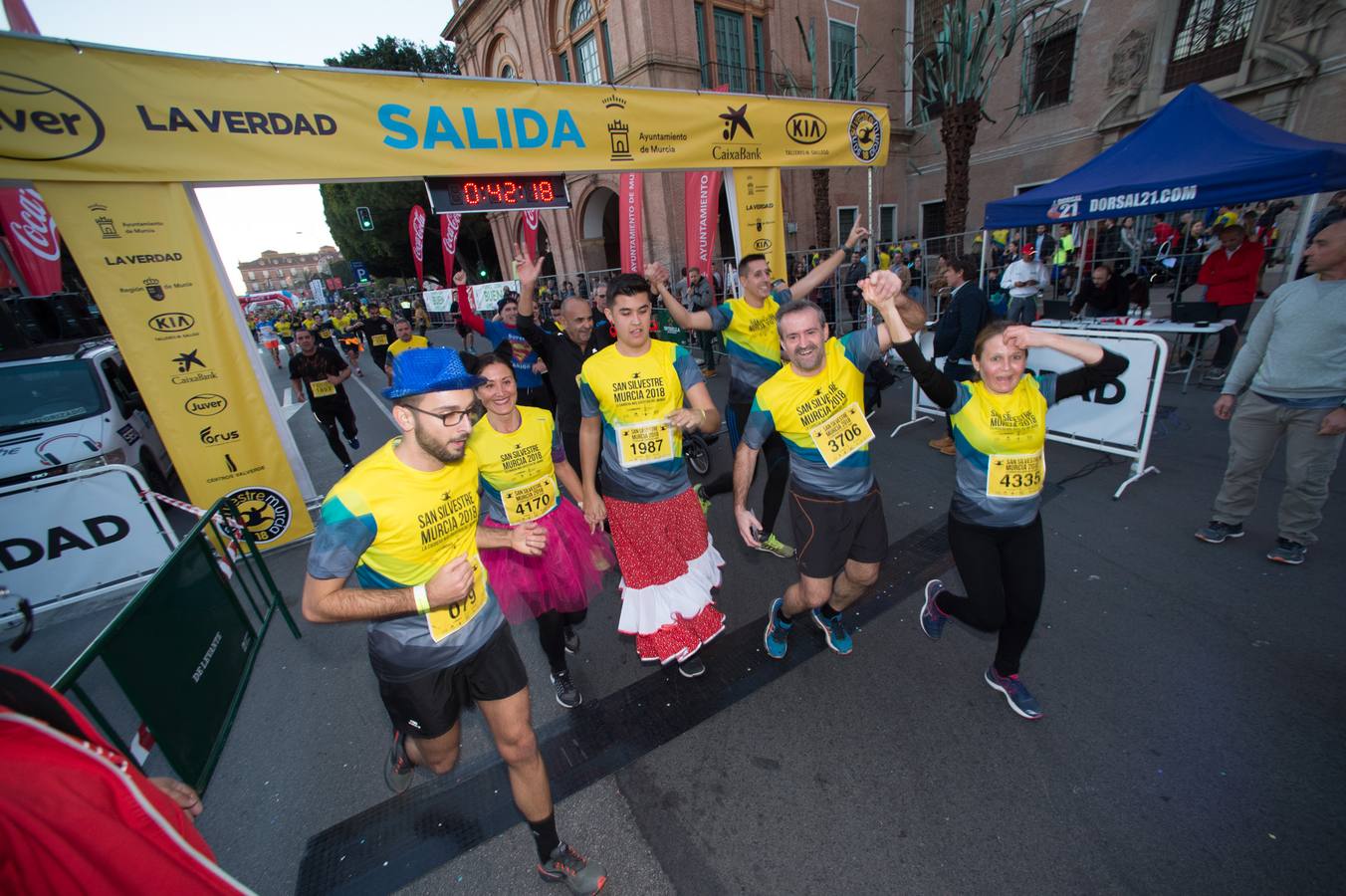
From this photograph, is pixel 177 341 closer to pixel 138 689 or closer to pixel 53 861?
pixel 138 689

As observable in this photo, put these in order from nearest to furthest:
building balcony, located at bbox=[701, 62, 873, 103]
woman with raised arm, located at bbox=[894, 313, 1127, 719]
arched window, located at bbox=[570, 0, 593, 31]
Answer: woman with raised arm, located at bbox=[894, 313, 1127, 719], building balcony, located at bbox=[701, 62, 873, 103], arched window, located at bbox=[570, 0, 593, 31]

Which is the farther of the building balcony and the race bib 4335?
the building balcony

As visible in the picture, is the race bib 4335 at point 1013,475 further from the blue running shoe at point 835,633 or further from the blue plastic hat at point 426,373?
the blue plastic hat at point 426,373

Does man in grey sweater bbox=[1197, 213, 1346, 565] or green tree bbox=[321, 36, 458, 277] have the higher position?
green tree bbox=[321, 36, 458, 277]

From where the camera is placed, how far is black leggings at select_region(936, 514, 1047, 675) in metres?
2.75

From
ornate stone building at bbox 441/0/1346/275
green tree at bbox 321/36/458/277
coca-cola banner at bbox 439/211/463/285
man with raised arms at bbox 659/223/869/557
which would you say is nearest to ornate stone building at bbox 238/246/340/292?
green tree at bbox 321/36/458/277

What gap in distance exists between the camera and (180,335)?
4.96 metres

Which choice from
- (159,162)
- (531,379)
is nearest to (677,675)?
(531,379)

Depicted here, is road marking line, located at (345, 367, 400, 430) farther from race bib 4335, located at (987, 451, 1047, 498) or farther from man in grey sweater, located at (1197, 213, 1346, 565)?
man in grey sweater, located at (1197, 213, 1346, 565)

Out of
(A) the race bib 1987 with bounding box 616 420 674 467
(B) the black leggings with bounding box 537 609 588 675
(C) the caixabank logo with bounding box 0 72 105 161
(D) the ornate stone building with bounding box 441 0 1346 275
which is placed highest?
(D) the ornate stone building with bounding box 441 0 1346 275

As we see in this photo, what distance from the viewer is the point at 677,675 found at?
138 inches

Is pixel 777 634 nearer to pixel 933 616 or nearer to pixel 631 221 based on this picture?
pixel 933 616

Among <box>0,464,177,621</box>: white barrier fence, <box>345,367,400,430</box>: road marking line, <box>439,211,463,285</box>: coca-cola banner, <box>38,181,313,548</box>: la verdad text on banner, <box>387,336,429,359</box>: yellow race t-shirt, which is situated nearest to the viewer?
<box>0,464,177,621</box>: white barrier fence

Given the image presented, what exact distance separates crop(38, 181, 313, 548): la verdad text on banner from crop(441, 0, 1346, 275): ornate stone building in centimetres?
1658
